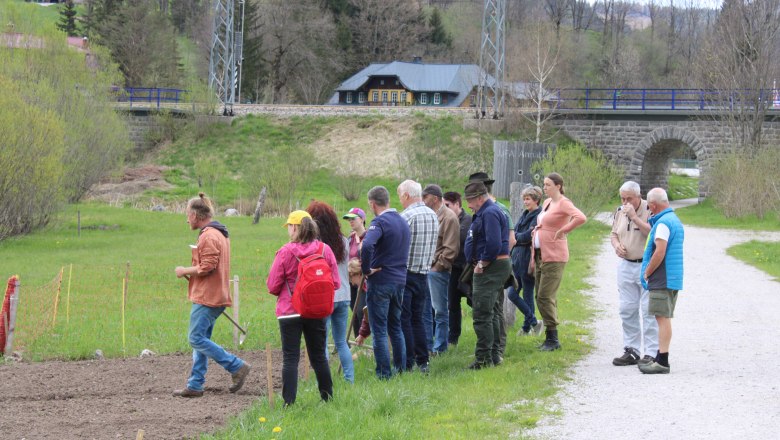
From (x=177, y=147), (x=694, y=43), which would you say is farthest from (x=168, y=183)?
(x=694, y=43)

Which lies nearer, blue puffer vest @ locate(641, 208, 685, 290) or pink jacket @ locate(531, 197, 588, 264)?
blue puffer vest @ locate(641, 208, 685, 290)

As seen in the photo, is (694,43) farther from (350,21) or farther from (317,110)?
(317,110)

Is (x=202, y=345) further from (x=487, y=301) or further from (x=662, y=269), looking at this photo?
(x=662, y=269)

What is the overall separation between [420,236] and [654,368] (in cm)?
258

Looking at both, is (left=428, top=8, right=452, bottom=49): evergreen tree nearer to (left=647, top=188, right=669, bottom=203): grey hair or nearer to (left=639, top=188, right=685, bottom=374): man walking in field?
(left=647, top=188, right=669, bottom=203): grey hair

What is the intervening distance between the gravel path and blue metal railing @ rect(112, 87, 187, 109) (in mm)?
44233

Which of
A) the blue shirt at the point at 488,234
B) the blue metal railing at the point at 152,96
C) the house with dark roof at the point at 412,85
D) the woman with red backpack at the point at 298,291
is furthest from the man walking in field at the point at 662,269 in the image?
the house with dark roof at the point at 412,85

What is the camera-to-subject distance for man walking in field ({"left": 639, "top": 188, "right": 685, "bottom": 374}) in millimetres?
9500

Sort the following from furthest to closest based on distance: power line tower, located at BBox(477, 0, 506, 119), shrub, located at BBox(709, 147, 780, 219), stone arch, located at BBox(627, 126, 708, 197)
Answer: power line tower, located at BBox(477, 0, 506, 119) → stone arch, located at BBox(627, 126, 708, 197) → shrub, located at BBox(709, 147, 780, 219)

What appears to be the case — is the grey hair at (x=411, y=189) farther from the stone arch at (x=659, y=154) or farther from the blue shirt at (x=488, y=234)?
the stone arch at (x=659, y=154)

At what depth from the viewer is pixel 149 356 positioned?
1174 cm

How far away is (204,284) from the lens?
915cm

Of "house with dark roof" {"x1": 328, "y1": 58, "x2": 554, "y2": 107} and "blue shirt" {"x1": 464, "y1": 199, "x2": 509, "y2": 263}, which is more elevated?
"house with dark roof" {"x1": 328, "y1": 58, "x2": 554, "y2": 107}

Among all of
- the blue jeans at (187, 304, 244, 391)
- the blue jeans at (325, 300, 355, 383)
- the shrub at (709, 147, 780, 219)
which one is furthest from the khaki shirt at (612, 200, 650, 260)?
the shrub at (709, 147, 780, 219)
